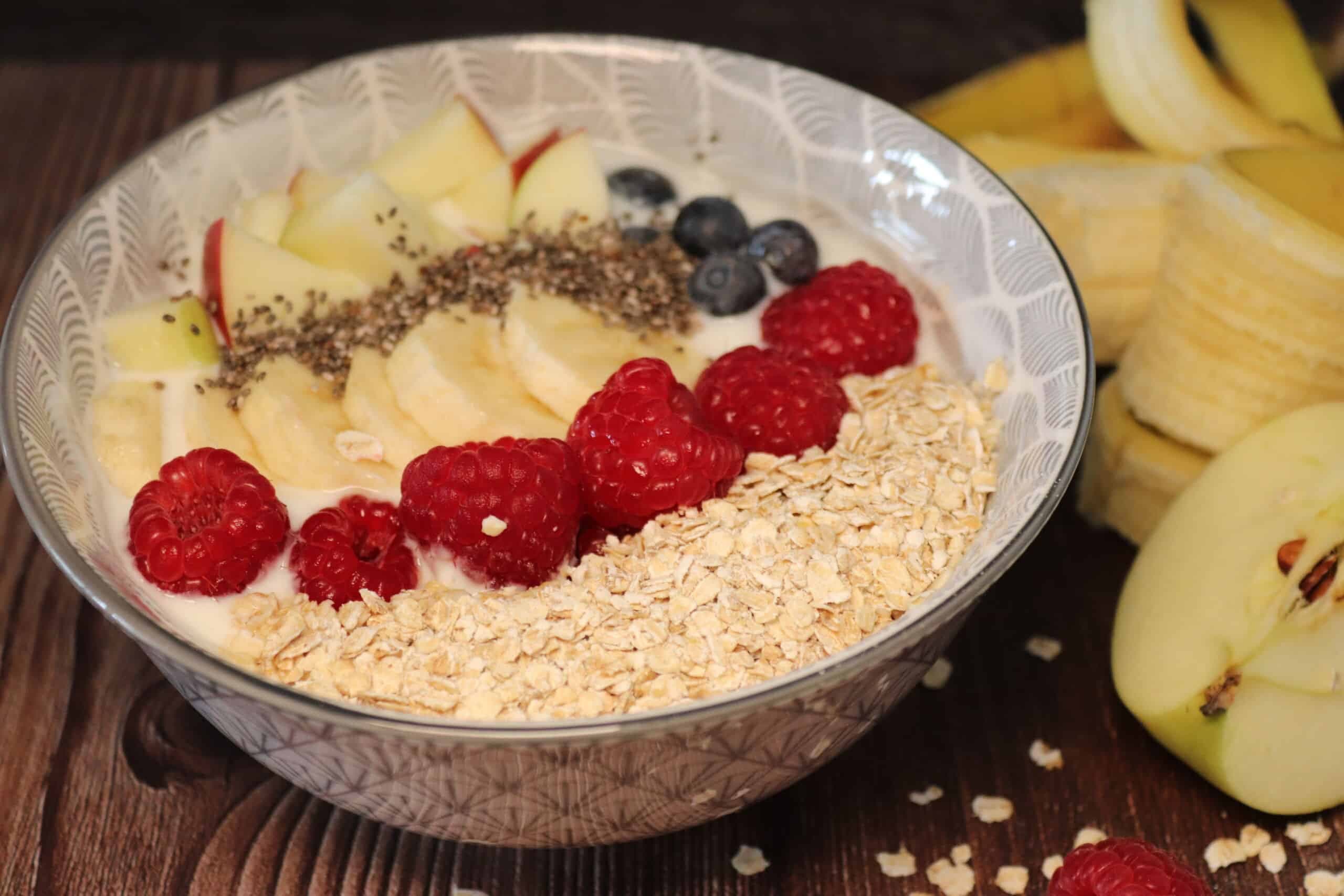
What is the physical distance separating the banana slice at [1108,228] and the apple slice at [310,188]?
84 centimetres

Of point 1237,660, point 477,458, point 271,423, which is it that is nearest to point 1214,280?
point 1237,660

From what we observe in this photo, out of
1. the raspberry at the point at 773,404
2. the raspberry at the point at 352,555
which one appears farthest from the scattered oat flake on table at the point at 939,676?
the raspberry at the point at 352,555

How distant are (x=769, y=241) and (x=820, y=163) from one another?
0.65ft

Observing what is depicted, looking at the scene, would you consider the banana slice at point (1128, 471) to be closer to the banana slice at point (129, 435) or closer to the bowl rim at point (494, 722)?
the bowl rim at point (494, 722)

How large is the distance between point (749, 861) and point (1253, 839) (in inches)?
19.8

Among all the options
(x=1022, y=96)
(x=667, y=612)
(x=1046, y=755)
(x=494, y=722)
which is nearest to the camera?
(x=494, y=722)

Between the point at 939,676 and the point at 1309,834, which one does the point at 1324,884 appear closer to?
the point at 1309,834

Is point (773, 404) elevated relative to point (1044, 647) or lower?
elevated

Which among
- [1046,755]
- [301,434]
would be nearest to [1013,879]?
[1046,755]

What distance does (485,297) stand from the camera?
4.86 feet

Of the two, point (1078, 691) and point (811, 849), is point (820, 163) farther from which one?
point (811, 849)

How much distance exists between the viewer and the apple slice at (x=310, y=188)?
1609 millimetres

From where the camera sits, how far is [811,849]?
51.7 inches

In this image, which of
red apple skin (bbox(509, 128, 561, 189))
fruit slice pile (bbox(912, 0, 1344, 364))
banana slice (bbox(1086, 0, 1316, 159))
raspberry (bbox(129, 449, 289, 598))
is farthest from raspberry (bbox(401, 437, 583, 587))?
banana slice (bbox(1086, 0, 1316, 159))
